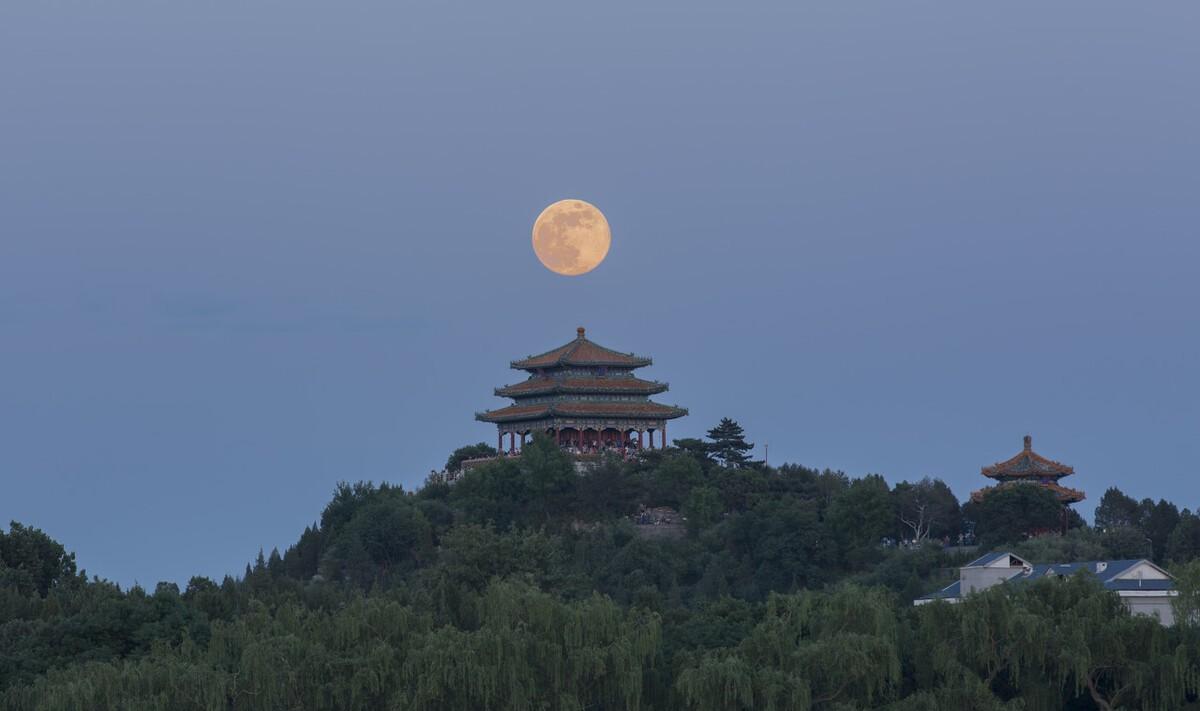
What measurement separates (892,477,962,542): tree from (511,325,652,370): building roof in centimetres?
1249

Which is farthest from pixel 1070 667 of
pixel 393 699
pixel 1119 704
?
pixel 393 699

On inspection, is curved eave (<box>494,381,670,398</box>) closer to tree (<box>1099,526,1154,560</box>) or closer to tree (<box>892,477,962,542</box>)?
tree (<box>892,477,962,542</box>)

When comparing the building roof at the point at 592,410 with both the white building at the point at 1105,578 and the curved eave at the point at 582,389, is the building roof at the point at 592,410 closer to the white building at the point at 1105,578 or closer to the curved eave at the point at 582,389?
the curved eave at the point at 582,389

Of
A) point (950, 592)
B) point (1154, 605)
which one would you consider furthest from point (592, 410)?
point (1154, 605)

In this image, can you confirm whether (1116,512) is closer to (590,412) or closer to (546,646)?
(590,412)

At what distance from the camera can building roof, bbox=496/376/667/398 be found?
82.9 m

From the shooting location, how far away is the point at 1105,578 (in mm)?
53031

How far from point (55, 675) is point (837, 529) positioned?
106 ft

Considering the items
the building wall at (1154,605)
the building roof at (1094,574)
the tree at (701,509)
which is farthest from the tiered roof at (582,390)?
the building wall at (1154,605)

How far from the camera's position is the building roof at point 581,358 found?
83.6m

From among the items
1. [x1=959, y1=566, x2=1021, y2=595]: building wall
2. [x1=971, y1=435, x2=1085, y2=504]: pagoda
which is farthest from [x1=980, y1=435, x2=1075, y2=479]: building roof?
[x1=959, y1=566, x2=1021, y2=595]: building wall

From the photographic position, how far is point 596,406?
270ft

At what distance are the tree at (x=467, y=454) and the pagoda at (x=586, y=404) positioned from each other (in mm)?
622

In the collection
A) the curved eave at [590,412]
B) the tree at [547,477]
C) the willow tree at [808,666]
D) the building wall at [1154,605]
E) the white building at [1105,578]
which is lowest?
the willow tree at [808,666]
